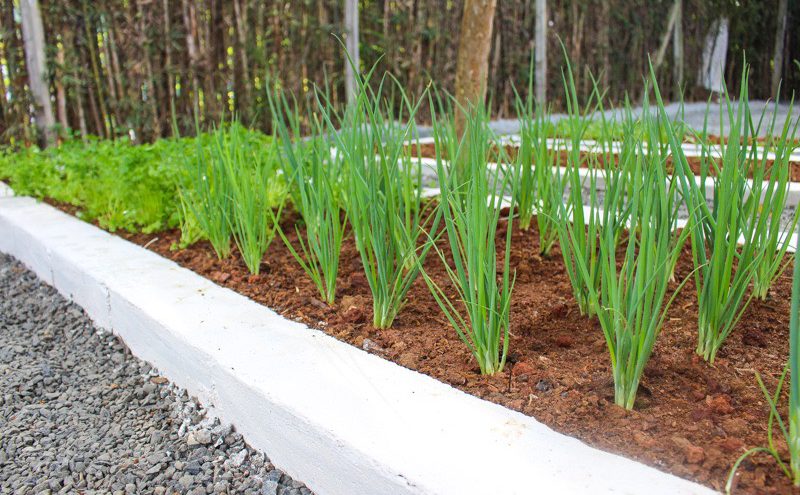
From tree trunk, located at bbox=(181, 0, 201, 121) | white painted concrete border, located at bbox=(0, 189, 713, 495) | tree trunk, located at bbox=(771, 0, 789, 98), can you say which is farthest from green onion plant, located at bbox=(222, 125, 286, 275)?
tree trunk, located at bbox=(771, 0, 789, 98)

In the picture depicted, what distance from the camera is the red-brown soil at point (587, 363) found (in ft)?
3.98

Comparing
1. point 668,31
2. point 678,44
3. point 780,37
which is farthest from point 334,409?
point 780,37

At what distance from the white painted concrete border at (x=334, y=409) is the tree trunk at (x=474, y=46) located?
2078 mm

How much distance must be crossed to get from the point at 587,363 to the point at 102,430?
1211 mm

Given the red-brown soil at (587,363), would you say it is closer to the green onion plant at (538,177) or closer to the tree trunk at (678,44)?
the green onion plant at (538,177)

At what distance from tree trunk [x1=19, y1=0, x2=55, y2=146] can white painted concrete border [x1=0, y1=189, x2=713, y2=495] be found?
3.01m

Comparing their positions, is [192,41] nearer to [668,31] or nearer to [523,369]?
[523,369]

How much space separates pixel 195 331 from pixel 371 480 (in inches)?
30.5

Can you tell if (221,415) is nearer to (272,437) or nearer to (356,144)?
(272,437)

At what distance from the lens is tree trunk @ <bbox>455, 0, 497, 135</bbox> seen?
362 cm

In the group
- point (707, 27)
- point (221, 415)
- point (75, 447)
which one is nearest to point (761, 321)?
point (221, 415)

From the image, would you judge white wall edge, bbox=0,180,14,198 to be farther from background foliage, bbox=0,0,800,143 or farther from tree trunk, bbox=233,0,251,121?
tree trunk, bbox=233,0,251,121

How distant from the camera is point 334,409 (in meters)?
1.37

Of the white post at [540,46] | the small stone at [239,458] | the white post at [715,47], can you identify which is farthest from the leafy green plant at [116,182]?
the white post at [715,47]
